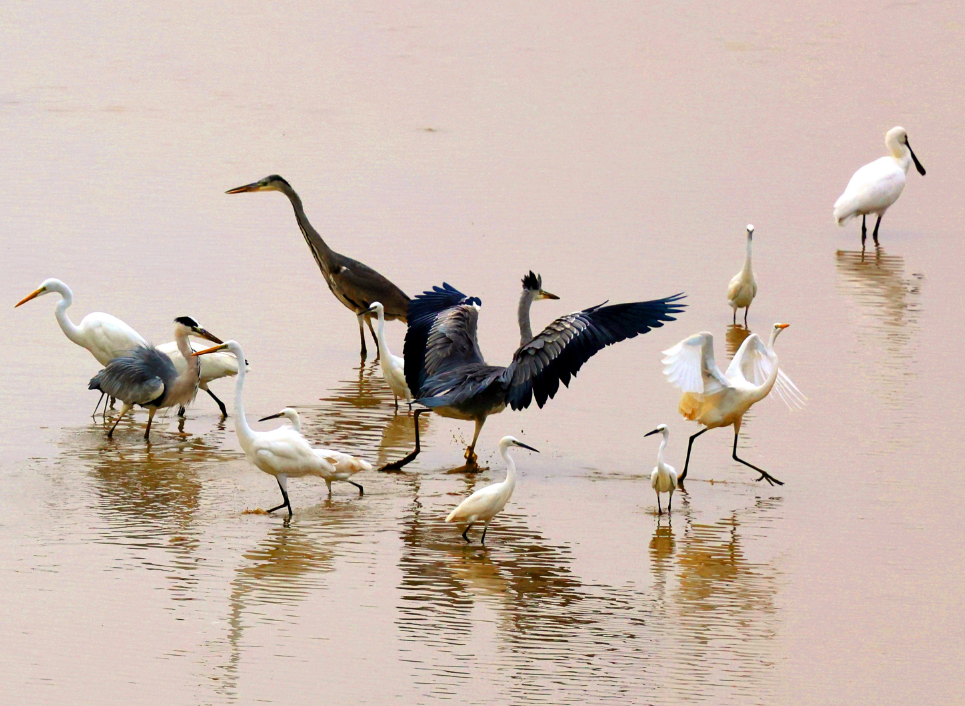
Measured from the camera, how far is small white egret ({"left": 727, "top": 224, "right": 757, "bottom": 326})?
14.1m

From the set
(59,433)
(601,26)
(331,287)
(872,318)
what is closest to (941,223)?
(872,318)

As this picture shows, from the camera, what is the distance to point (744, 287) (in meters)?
14.1

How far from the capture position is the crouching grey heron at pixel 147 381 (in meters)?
10.9

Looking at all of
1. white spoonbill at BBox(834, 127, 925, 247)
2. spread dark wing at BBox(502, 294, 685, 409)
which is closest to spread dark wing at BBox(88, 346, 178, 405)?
spread dark wing at BBox(502, 294, 685, 409)

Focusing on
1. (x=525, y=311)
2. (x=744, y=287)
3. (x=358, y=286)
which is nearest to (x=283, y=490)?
(x=525, y=311)

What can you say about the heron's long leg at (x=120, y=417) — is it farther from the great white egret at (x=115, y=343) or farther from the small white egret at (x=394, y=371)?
the small white egret at (x=394, y=371)

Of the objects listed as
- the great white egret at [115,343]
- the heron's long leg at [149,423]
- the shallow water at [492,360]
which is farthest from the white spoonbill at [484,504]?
the great white egret at [115,343]

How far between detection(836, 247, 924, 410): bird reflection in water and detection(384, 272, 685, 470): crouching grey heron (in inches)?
115

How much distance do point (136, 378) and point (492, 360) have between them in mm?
3209

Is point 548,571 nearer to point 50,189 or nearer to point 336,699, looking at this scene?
point 336,699

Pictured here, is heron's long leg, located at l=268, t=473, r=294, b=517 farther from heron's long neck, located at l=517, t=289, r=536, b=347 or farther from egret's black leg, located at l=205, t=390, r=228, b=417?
heron's long neck, located at l=517, t=289, r=536, b=347

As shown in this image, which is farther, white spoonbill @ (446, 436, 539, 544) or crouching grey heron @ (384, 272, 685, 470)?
crouching grey heron @ (384, 272, 685, 470)

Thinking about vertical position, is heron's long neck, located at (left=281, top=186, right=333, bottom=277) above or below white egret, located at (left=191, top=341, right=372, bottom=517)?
above

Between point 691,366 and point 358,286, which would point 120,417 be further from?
point 691,366
